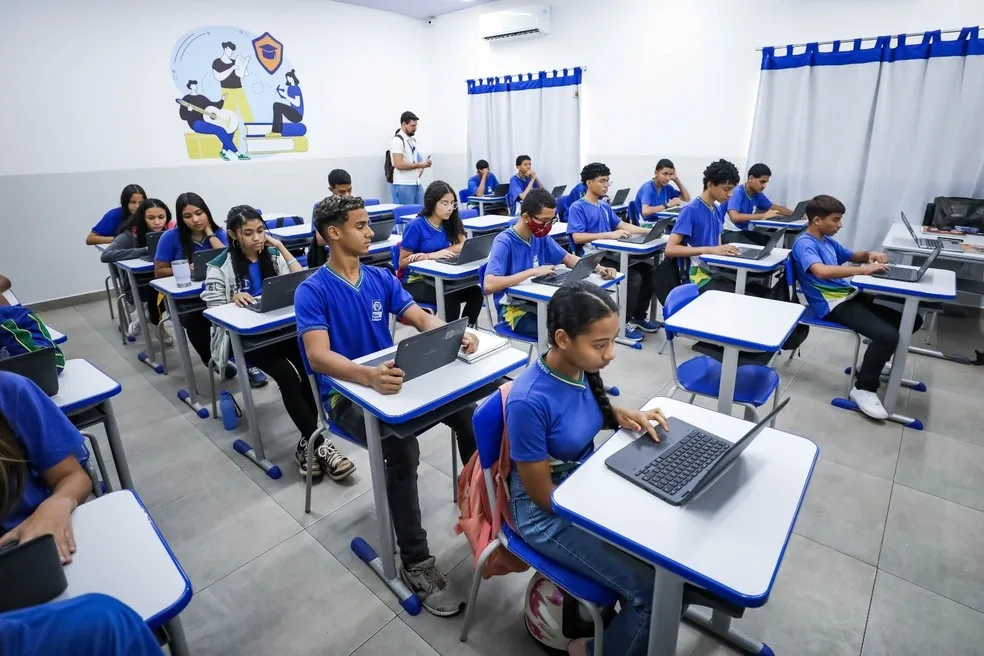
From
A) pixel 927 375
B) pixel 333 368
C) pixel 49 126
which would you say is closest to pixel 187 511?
pixel 333 368

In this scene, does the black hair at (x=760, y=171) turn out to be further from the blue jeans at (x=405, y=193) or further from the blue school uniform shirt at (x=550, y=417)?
the blue school uniform shirt at (x=550, y=417)

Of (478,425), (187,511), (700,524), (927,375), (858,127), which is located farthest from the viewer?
(858,127)

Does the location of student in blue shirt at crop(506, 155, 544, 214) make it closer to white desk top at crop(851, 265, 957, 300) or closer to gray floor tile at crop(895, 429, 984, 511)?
white desk top at crop(851, 265, 957, 300)

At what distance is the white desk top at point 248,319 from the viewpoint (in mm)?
2279

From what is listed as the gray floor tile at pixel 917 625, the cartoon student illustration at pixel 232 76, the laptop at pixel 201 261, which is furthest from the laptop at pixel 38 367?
the cartoon student illustration at pixel 232 76

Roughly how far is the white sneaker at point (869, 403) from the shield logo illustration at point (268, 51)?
681 cm

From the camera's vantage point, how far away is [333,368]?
174 cm

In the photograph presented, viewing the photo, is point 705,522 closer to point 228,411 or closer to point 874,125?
point 228,411

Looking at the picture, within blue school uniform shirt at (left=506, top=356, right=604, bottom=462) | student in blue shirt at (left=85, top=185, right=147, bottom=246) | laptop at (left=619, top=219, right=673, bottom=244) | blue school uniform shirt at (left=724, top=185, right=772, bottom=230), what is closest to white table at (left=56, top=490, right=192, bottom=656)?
blue school uniform shirt at (left=506, top=356, right=604, bottom=462)

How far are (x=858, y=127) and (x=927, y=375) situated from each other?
264 cm

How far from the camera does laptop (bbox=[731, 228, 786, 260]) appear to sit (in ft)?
11.0

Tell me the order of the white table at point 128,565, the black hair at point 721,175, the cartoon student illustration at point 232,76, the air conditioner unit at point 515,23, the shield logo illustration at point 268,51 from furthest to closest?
the air conditioner unit at point 515,23
the shield logo illustration at point 268,51
the cartoon student illustration at point 232,76
the black hair at point 721,175
the white table at point 128,565

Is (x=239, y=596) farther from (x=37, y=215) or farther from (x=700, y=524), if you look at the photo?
(x=37, y=215)

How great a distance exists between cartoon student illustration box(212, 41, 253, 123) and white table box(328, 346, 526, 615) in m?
5.57
